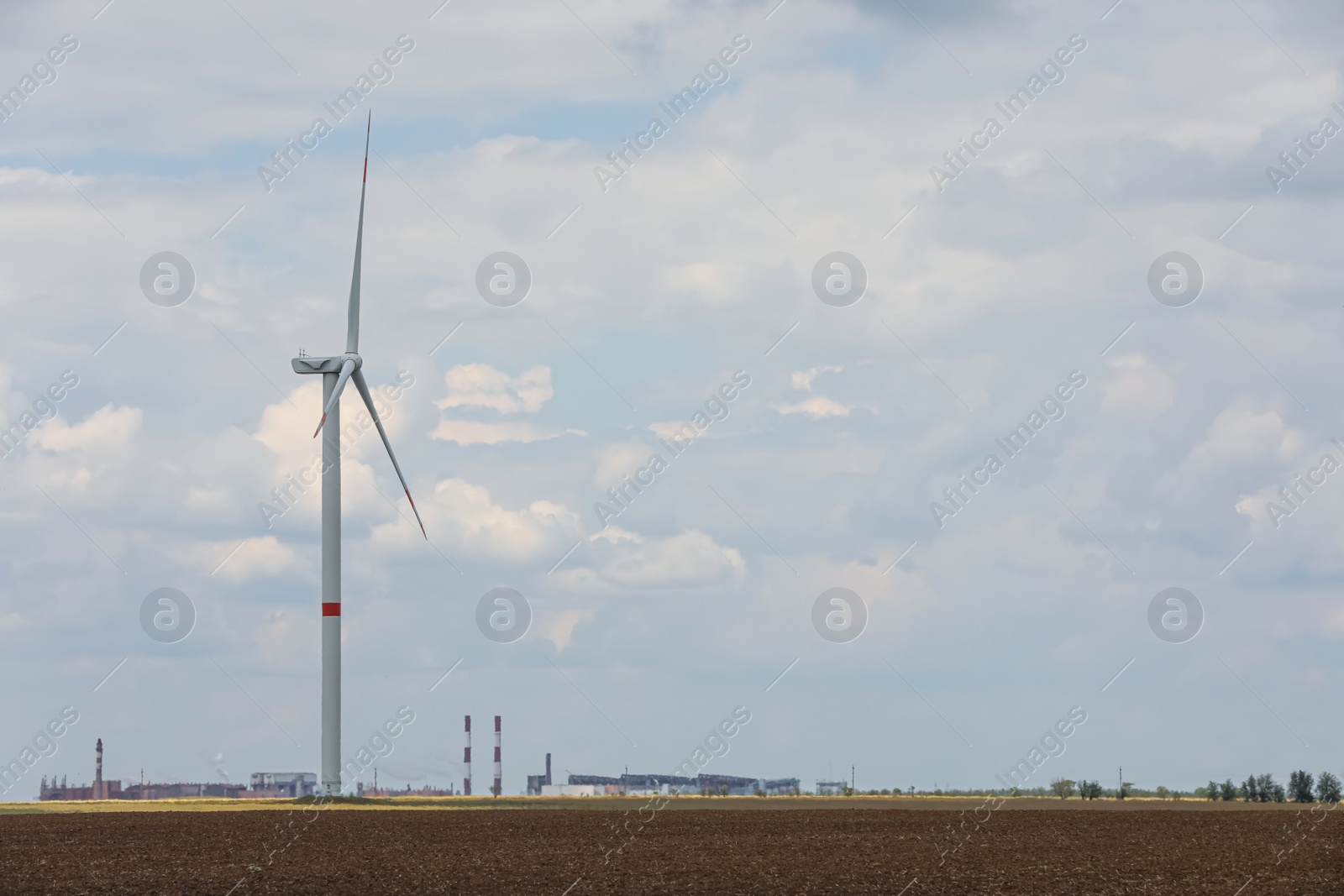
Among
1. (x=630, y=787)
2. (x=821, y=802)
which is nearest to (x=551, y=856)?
(x=821, y=802)

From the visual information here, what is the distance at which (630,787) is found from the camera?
601 feet

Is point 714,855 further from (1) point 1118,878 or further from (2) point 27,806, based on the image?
(2) point 27,806

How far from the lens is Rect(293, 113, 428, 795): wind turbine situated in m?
89.1

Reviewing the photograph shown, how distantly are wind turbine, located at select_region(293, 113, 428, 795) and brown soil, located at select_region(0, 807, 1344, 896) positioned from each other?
6298 millimetres

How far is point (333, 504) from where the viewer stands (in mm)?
90875

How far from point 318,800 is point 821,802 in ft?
129

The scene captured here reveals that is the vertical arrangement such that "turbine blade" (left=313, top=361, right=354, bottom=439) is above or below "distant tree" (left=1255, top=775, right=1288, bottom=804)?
above

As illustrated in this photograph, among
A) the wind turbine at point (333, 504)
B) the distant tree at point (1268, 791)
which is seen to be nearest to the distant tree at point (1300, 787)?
the distant tree at point (1268, 791)

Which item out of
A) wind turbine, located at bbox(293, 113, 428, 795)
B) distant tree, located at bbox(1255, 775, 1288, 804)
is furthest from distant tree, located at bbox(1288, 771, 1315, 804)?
wind turbine, located at bbox(293, 113, 428, 795)

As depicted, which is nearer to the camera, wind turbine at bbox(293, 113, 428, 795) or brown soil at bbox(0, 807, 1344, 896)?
brown soil at bbox(0, 807, 1344, 896)

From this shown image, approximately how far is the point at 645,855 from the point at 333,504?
40029 mm

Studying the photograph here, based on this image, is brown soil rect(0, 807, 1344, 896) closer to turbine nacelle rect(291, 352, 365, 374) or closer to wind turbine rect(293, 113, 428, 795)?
wind turbine rect(293, 113, 428, 795)

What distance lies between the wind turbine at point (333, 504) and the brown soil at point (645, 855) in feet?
20.7

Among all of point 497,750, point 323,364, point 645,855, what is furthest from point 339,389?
point 497,750
